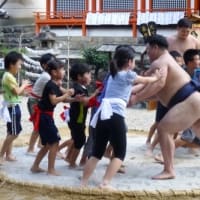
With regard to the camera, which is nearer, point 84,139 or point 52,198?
point 52,198

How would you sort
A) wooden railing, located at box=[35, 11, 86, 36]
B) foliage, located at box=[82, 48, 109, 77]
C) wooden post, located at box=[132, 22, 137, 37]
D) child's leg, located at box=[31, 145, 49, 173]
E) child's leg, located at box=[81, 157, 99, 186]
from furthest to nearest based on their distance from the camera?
wooden railing, located at box=[35, 11, 86, 36]
wooden post, located at box=[132, 22, 137, 37]
foliage, located at box=[82, 48, 109, 77]
child's leg, located at box=[31, 145, 49, 173]
child's leg, located at box=[81, 157, 99, 186]

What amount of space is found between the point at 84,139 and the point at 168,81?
1096 mm

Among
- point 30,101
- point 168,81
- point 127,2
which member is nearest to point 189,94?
point 168,81

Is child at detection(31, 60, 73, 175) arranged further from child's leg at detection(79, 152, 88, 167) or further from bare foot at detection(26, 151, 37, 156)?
bare foot at detection(26, 151, 37, 156)

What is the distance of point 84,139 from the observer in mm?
5836

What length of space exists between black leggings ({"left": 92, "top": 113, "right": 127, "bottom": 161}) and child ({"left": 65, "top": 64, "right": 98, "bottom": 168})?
0.52 m

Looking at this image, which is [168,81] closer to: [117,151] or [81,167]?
[117,151]

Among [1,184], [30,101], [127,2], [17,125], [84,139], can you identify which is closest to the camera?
[1,184]

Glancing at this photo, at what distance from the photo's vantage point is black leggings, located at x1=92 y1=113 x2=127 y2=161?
503 cm

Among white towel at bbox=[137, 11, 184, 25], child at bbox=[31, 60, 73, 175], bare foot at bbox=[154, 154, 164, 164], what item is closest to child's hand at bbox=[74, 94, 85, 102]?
child at bbox=[31, 60, 73, 175]

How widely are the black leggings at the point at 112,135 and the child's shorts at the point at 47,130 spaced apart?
0.60 meters

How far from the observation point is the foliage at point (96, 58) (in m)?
15.6

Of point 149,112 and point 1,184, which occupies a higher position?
point 1,184

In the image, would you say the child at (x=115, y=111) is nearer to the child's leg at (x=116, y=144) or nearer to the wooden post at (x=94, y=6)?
the child's leg at (x=116, y=144)
